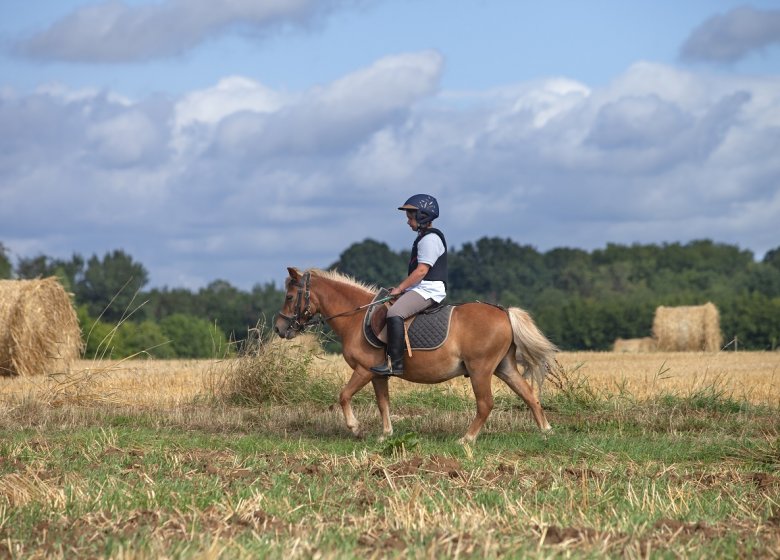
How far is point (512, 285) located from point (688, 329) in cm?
4601

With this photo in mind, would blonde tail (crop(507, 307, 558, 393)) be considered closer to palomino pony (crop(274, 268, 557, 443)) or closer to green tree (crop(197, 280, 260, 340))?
palomino pony (crop(274, 268, 557, 443))

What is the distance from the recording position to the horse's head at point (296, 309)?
40.3 ft

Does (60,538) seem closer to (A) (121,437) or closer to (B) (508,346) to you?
(A) (121,437)

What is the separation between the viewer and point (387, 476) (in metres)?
7.89

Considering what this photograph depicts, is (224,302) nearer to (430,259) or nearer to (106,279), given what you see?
(106,279)

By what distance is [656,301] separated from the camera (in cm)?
5169

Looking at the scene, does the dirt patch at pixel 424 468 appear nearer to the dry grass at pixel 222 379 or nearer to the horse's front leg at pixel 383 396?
the horse's front leg at pixel 383 396

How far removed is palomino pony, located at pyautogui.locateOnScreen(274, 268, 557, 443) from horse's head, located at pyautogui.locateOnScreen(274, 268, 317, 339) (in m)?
0.07

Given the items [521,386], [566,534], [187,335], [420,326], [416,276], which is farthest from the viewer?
[187,335]

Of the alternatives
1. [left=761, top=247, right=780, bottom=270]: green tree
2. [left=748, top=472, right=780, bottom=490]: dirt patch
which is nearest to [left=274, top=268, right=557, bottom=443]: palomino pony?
[left=748, top=472, right=780, bottom=490]: dirt patch

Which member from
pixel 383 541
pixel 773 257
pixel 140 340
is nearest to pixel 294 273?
pixel 383 541

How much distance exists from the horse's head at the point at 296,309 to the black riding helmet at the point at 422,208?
1.53m

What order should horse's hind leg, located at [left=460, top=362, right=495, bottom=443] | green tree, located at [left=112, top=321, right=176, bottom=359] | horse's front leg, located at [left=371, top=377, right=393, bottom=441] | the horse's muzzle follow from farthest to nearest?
green tree, located at [left=112, top=321, right=176, bottom=359] → the horse's muzzle → horse's front leg, located at [left=371, top=377, right=393, bottom=441] → horse's hind leg, located at [left=460, top=362, right=495, bottom=443]

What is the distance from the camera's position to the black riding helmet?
11.6m
